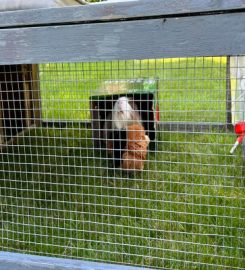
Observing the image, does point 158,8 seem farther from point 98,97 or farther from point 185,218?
Result: point 98,97

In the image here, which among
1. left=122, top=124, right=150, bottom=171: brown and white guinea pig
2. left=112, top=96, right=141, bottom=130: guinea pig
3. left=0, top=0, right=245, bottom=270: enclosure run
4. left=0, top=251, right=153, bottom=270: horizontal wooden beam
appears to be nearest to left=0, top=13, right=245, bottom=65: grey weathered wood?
left=0, top=0, right=245, bottom=270: enclosure run

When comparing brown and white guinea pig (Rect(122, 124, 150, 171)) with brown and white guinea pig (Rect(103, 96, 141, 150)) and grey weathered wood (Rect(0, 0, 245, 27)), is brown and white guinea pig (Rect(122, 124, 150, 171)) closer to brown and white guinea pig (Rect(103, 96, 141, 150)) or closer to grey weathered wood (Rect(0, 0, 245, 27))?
brown and white guinea pig (Rect(103, 96, 141, 150))

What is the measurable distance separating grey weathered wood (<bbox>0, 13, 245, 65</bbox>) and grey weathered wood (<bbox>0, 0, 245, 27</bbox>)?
0.02m

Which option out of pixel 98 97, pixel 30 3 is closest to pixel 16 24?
pixel 30 3

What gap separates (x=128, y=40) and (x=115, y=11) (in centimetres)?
8

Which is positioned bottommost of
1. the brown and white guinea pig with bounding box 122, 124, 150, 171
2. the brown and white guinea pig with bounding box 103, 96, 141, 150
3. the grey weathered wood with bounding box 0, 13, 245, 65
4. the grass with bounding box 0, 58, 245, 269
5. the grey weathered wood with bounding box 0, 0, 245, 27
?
the grass with bounding box 0, 58, 245, 269

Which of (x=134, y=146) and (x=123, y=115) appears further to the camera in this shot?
(x=123, y=115)

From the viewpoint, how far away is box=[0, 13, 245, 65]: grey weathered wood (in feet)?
3.02

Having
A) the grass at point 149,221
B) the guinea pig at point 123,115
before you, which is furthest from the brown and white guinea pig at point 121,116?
the grass at point 149,221

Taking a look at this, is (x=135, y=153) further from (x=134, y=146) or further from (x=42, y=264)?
(x=42, y=264)

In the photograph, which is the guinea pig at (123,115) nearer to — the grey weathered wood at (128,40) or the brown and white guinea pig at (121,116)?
the brown and white guinea pig at (121,116)

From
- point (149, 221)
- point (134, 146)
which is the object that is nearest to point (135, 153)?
point (134, 146)

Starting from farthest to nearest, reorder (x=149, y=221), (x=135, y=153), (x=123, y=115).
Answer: (x=123, y=115) → (x=135, y=153) → (x=149, y=221)

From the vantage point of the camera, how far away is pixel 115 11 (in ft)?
3.24
